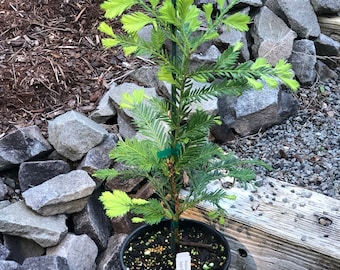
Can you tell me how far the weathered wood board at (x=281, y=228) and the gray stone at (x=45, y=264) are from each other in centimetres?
54

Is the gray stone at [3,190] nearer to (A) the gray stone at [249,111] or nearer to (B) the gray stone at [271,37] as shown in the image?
(A) the gray stone at [249,111]

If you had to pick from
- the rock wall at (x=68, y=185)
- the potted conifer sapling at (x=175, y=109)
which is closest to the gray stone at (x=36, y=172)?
the rock wall at (x=68, y=185)

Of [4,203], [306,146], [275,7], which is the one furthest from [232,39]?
[4,203]

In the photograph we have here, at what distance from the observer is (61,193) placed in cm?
214

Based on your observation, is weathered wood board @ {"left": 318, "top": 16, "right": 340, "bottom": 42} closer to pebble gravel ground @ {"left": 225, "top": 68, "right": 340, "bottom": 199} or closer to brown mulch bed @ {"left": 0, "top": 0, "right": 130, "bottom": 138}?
pebble gravel ground @ {"left": 225, "top": 68, "right": 340, "bottom": 199}

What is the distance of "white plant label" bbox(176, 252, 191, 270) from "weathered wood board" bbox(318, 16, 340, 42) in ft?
7.18

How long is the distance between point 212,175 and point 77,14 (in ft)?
4.99

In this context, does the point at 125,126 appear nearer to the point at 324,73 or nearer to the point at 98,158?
the point at 98,158

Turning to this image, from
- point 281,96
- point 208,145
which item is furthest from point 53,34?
point 208,145

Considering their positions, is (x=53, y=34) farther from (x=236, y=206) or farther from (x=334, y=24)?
(x=334, y=24)

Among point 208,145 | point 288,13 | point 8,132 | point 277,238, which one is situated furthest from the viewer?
point 288,13

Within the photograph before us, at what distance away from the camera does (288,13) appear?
3.23 m

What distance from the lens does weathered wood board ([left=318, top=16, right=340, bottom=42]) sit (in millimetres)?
3410

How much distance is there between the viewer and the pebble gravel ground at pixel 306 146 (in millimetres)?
2408
